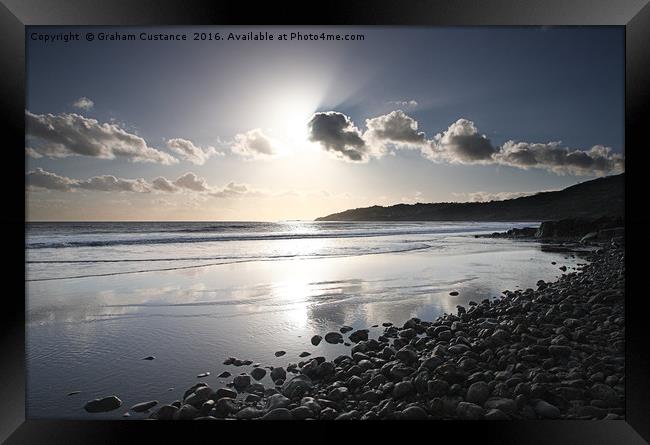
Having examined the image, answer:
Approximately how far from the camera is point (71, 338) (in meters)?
3.04

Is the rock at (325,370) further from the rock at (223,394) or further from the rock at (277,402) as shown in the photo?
the rock at (223,394)

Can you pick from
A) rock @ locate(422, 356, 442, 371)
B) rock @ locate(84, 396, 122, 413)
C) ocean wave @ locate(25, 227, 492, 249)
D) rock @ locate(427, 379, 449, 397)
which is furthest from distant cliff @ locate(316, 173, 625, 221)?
rock @ locate(84, 396, 122, 413)

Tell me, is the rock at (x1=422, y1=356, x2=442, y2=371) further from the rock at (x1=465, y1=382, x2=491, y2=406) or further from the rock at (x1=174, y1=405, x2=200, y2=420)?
the rock at (x1=174, y1=405, x2=200, y2=420)

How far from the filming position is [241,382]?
2490 mm

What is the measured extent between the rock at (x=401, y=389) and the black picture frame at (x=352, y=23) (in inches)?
8.0

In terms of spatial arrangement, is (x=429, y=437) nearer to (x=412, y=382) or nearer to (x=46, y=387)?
(x=412, y=382)

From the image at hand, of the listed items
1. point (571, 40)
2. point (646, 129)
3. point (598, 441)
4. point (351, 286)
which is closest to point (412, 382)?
point (598, 441)

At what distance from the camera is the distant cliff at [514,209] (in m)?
3.37

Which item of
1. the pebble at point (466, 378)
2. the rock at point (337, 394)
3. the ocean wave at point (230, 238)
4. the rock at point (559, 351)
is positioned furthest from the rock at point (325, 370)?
the ocean wave at point (230, 238)

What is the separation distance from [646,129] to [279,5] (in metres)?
2.76

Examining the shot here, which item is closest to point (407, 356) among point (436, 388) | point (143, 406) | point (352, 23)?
point (436, 388)

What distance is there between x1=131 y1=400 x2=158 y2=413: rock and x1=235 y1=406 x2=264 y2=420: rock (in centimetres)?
66

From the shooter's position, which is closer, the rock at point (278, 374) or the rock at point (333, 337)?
the rock at point (278, 374)

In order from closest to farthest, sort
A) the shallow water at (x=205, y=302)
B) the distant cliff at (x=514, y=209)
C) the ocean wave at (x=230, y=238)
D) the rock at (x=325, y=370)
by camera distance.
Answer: the rock at (x=325, y=370) → the shallow water at (x=205, y=302) → the distant cliff at (x=514, y=209) → the ocean wave at (x=230, y=238)
